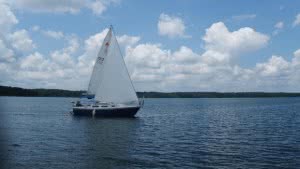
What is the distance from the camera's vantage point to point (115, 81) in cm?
7875

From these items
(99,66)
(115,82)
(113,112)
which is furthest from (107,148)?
(99,66)

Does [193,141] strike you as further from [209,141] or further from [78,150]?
[78,150]

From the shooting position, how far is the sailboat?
78669 millimetres

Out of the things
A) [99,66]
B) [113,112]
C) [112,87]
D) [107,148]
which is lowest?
[107,148]

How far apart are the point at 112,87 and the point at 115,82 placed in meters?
1.16

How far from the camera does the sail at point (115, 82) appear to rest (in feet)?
258

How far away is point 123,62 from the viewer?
79438 mm

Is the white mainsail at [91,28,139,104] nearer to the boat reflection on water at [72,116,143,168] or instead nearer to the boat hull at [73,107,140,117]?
the boat hull at [73,107,140,117]

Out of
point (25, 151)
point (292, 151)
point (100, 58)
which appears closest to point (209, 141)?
point (292, 151)

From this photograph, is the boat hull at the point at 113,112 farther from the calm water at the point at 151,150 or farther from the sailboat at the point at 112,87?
the calm water at the point at 151,150

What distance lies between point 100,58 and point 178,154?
49.0 m

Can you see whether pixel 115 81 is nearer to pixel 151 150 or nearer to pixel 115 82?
pixel 115 82

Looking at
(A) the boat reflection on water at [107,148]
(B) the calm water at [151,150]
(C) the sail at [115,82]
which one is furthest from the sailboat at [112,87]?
(B) the calm water at [151,150]

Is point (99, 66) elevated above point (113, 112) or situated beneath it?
elevated above
